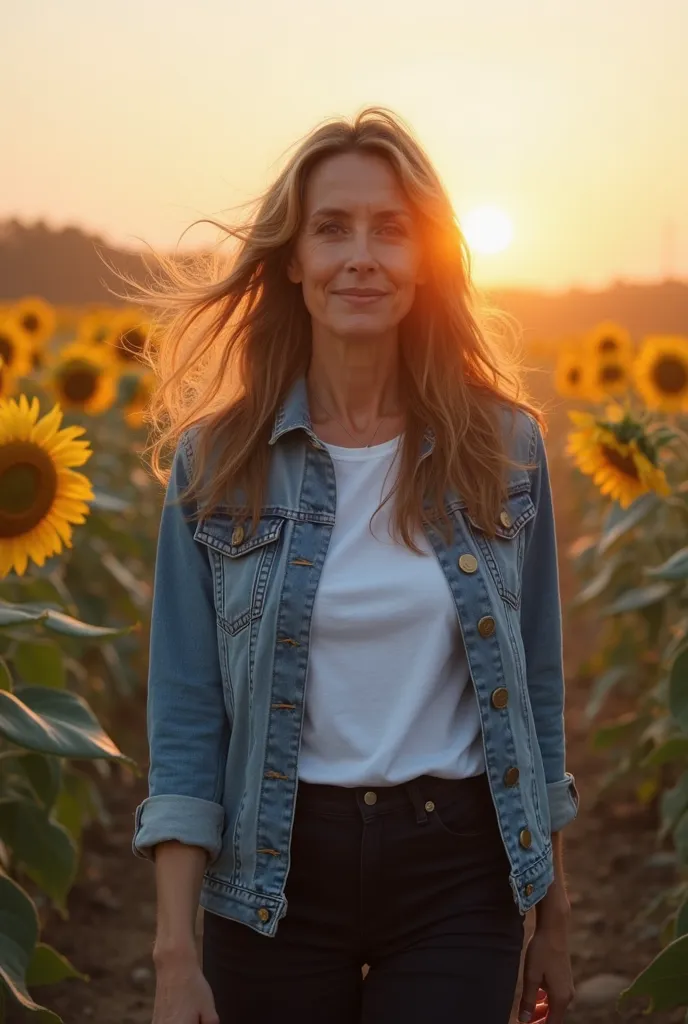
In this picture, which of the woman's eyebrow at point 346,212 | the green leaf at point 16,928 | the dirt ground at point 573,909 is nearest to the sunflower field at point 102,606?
the green leaf at point 16,928

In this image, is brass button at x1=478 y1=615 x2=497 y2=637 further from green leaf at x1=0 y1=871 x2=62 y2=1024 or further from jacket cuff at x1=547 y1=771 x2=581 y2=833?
green leaf at x1=0 y1=871 x2=62 y2=1024

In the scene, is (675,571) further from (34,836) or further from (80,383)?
(80,383)

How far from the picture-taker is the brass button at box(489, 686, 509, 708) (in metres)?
2.07

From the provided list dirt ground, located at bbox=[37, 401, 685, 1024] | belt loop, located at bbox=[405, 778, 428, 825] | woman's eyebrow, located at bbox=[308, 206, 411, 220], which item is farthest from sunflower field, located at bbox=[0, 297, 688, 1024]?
woman's eyebrow, located at bbox=[308, 206, 411, 220]

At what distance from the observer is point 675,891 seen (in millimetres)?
3531

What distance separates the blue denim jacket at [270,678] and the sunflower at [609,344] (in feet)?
21.5

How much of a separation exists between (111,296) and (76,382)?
3382 cm

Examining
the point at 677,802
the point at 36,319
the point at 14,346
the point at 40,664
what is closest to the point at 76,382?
the point at 14,346

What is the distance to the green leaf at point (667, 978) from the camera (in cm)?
223

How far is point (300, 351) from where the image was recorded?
2418mm

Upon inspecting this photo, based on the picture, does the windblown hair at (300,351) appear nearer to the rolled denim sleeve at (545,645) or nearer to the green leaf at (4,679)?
the rolled denim sleeve at (545,645)

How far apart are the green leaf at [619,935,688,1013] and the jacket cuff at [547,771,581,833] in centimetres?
25

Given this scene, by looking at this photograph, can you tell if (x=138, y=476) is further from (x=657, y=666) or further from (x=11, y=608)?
(x=11, y=608)

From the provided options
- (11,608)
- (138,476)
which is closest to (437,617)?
(11,608)
